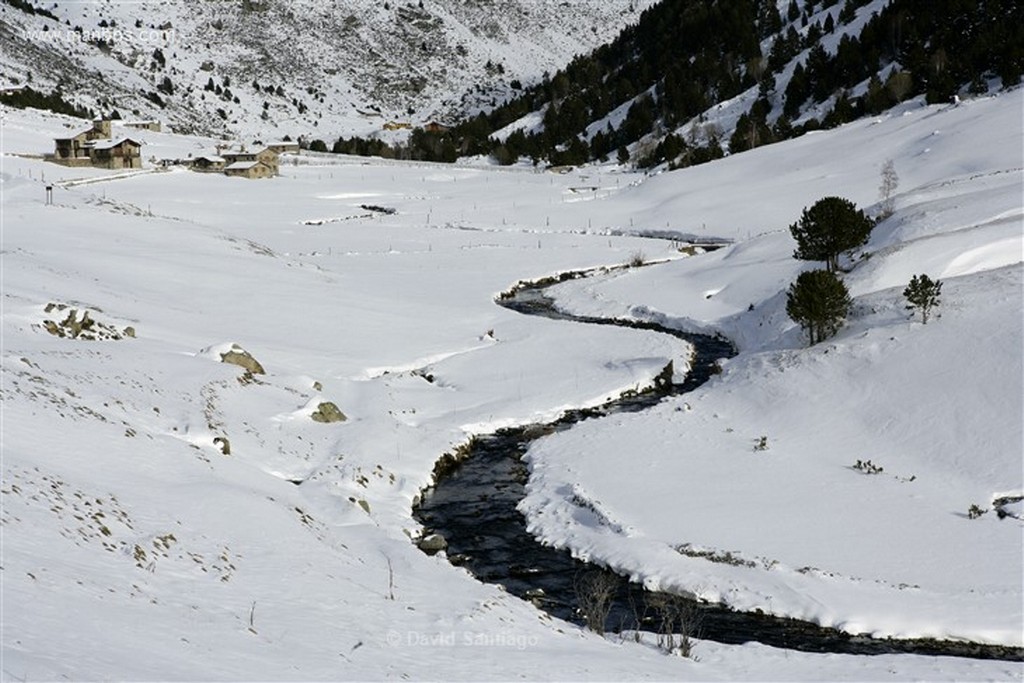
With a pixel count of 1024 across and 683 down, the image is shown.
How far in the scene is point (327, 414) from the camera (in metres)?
27.0

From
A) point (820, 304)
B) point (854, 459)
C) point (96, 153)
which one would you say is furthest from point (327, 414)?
point (96, 153)

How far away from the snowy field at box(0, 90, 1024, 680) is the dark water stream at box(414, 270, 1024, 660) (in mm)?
471

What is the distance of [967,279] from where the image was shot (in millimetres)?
31312

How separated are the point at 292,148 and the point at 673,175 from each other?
212ft

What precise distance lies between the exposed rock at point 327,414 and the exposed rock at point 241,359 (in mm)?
3360

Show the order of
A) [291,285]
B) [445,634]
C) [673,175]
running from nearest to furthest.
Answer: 1. [445,634]
2. [291,285]
3. [673,175]

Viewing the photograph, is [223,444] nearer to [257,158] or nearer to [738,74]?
[257,158]

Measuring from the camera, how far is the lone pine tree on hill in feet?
117

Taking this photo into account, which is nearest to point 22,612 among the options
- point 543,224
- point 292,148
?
point 543,224

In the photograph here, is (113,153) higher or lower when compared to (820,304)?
higher

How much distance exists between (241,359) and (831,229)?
78.3 ft

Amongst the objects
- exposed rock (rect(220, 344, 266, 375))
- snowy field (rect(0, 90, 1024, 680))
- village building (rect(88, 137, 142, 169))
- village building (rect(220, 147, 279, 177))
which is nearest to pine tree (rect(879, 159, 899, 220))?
snowy field (rect(0, 90, 1024, 680))

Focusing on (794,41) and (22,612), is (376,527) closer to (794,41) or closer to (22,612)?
(22,612)

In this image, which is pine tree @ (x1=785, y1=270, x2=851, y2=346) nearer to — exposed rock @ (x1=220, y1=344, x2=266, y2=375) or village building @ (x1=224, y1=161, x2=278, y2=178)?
exposed rock @ (x1=220, y1=344, x2=266, y2=375)
